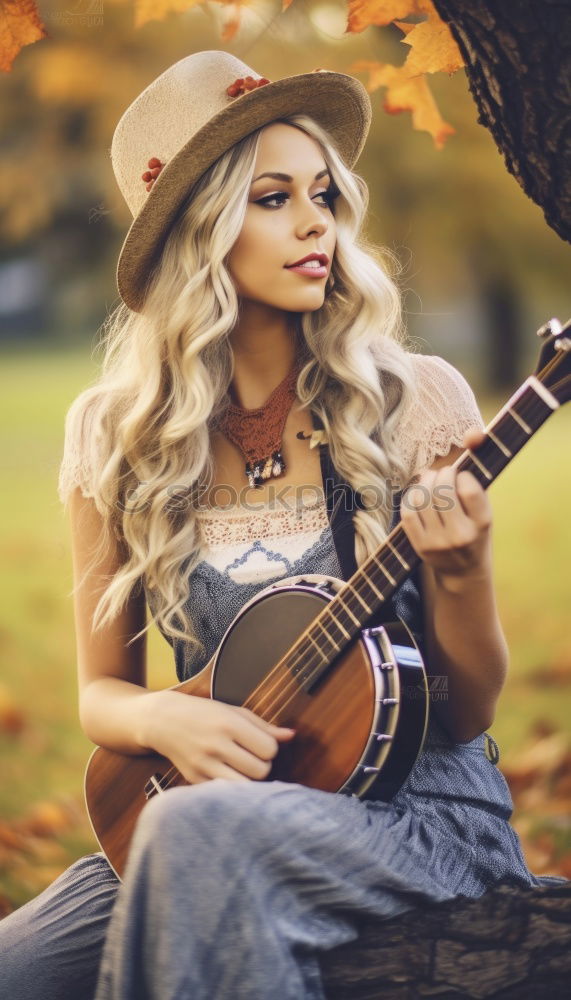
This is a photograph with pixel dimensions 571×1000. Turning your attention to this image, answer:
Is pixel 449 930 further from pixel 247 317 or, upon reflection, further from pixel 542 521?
pixel 542 521

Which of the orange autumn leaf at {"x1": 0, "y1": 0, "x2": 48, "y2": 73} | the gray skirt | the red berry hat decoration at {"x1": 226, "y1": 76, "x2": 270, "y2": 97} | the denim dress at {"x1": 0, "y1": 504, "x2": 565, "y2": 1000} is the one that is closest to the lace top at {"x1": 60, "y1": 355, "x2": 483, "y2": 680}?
the denim dress at {"x1": 0, "y1": 504, "x2": 565, "y2": 1000}

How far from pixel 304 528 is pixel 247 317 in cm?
48

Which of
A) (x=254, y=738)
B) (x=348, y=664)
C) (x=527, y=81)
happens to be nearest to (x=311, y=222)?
(x=527, y=81)

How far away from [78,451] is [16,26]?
0.91 metres

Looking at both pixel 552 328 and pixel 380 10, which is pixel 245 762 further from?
pixel 380 10

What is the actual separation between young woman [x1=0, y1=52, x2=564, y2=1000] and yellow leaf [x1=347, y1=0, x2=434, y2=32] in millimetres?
122

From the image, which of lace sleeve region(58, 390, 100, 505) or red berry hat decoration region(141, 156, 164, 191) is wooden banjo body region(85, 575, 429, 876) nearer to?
lace sleeve region(58, 390, 100, 505)

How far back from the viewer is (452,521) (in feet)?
6.00

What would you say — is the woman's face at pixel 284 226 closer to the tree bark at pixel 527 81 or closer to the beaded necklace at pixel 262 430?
the beaded necklace at pixel 262 430

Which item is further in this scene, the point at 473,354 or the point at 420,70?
the point at 473,354

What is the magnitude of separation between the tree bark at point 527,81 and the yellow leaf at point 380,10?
0.40m

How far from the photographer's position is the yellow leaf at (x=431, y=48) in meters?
2.21

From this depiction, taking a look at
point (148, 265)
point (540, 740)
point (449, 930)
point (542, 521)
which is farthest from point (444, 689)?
point (542, 521)

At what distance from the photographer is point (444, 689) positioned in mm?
2107
